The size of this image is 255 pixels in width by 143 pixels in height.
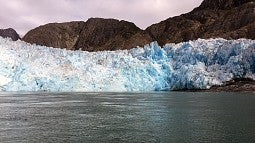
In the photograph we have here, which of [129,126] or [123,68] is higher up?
[123,68]

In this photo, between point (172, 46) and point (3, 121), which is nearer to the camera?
point (3, 121)

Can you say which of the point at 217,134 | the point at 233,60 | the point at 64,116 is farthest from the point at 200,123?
the point at 233,60

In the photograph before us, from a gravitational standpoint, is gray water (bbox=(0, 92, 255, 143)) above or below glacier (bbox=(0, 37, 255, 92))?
below

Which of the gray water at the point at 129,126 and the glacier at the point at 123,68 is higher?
the glacier at the point at 123,68

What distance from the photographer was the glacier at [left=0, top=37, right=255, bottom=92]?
105000 mm

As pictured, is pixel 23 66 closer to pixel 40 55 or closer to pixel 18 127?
pixel 40 55

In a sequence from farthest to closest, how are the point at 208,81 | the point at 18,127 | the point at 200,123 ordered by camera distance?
the point at 208,81 → the point at 200,123 → the point at 18,127

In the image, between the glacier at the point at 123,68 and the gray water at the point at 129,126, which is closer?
the gray water at the point at 129,126

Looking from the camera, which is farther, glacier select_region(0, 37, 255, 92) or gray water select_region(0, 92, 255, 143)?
glacier select_region(0, 37, 255, 92)

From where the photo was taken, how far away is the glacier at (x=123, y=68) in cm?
10500

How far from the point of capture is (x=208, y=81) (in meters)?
112

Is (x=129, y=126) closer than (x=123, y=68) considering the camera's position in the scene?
Yes

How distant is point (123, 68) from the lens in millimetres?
110375

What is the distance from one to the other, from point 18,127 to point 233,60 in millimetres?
79774
